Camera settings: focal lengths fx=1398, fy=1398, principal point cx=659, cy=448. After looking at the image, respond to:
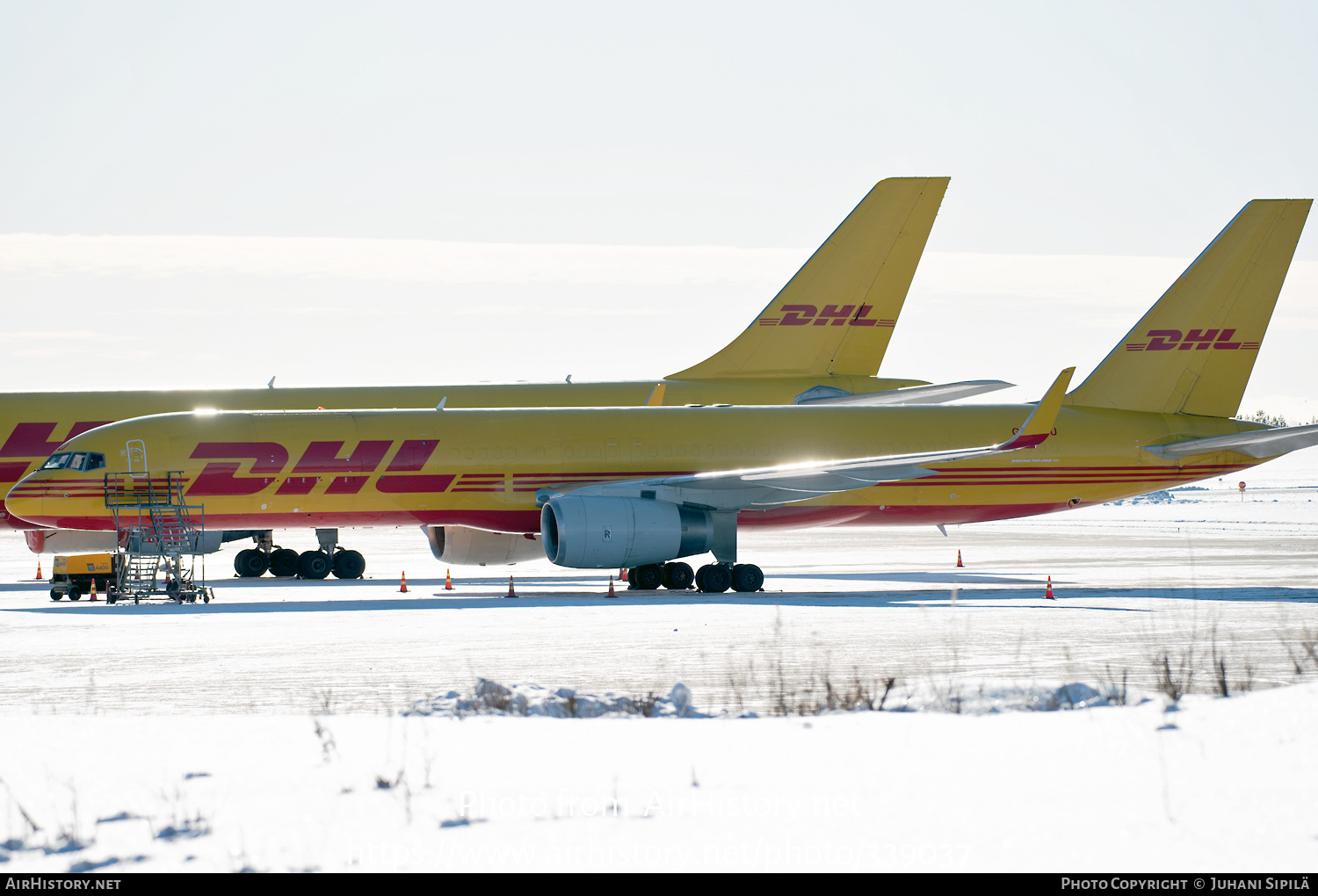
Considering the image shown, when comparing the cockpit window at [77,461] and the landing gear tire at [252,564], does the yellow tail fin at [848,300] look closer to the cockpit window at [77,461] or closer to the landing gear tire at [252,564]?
the landing gear tire at [252,564]

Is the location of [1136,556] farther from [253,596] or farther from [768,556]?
[253,596]

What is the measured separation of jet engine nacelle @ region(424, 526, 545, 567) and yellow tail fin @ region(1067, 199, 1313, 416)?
581 inches

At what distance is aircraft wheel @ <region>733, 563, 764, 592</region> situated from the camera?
28875mm

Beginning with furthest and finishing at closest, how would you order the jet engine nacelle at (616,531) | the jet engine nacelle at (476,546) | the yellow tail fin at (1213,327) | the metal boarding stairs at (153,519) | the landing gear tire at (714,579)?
the yellow tail fin at (1213,327) < the jet engine nacelle at (476,546) < the landing gear tire at (714,579) < the metal boarding stairs at (153,519) < the jet engine nacelle at (616,531)

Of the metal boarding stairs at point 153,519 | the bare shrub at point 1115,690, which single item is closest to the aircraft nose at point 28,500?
the metal boarding stairs at point 153,519

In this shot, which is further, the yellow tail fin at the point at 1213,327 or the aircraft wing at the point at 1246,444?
the yellow tail fin at the point at 1213,327

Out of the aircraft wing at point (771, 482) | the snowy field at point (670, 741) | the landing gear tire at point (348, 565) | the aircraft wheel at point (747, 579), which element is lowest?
the snowy field at point (670, 741)

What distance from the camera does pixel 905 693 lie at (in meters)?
12.1

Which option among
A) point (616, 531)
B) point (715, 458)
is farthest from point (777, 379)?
point (616, 531)

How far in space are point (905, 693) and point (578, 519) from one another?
Result: 1615cm

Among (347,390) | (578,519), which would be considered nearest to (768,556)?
(347,390)

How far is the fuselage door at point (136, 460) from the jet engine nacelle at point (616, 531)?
8.62 metres

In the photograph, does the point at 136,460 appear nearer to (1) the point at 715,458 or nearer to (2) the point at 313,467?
(2) the point at 313,467

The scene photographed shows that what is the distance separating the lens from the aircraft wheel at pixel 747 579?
94.7ft
